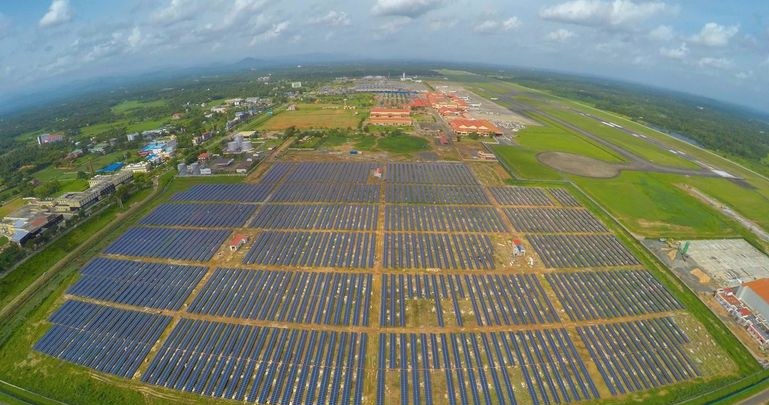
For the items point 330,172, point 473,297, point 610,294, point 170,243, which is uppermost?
point 330,172

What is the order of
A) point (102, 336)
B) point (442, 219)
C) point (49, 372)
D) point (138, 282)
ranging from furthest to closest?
1. point (442, 219)
2. point (138, 282)
3. point (102, 336)
4. point (49, 372)

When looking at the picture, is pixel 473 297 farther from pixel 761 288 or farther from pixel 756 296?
pixel 761 288

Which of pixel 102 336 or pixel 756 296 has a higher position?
pixel 756 296

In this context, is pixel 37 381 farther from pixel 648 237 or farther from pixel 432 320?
pixel 648 237

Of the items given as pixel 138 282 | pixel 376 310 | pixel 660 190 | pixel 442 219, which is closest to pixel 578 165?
pixel 660 190

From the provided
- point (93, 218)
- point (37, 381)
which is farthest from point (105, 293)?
point (93, 218)

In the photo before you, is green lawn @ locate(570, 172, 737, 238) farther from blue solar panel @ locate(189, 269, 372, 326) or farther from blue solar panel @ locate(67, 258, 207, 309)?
blue solar panel @ locate(67, 258, 207, 309)

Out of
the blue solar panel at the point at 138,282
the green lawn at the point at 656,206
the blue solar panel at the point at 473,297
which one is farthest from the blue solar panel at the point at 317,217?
the green lawn at the point at 656,206

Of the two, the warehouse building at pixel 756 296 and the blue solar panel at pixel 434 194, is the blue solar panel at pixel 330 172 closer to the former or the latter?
the blue solar panel at pixel 434 194
